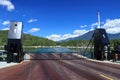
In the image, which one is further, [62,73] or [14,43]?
[14,43]

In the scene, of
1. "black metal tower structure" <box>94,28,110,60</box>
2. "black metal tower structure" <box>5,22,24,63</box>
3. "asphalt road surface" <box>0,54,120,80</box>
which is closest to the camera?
"asphalt road surface" <box>0,54,120,80</box>

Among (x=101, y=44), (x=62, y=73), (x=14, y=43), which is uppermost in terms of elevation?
(x=101, y=44)

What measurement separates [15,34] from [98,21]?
17.9 m

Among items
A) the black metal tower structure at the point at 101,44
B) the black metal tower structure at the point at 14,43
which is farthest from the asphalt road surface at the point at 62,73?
the black metal tower structure at the point at 101,44

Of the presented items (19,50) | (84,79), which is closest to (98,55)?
(19,50)

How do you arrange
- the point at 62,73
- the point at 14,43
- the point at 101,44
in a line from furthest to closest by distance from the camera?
the point at 101,44, the point at 14,43, the point at 62,73

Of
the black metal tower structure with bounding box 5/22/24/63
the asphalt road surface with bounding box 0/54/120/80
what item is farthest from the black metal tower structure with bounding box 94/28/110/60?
the asphalt road surface with bounding box 0/54/120/80

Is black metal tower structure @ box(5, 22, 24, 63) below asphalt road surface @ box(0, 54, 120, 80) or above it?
above

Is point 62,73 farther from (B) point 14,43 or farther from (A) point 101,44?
(A) point 101,44

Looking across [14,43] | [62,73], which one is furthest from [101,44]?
[62,73]

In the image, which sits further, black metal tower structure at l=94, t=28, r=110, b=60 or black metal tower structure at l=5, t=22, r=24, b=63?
black metal tower structure at l=94, t=28, r=110, b=60

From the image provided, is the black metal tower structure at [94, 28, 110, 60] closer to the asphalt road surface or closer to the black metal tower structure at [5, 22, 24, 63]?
the black metal tower structure at [5, 22, 24, 63]

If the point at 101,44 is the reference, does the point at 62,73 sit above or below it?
below

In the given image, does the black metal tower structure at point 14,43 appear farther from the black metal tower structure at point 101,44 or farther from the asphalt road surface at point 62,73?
the black metal tower structure at point 101,44
